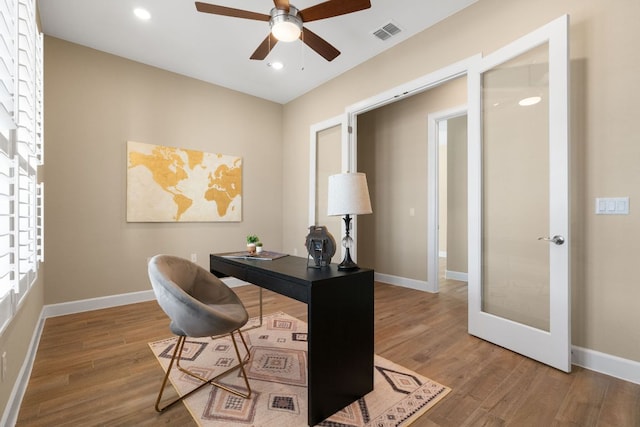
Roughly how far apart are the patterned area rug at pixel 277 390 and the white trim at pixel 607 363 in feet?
3.69

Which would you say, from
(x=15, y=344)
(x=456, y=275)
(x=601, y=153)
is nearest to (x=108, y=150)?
(x=15, y=344)

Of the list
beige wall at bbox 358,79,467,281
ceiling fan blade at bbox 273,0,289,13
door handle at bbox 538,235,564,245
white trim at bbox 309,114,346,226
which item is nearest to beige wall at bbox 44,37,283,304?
white trim at bbox 309,114,346,226

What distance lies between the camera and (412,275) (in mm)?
4422

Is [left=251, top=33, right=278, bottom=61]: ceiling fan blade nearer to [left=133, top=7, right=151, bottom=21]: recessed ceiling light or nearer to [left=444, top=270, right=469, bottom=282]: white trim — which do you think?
[left=133, top=7, right=151, bottom=21]: recessed ceiling light

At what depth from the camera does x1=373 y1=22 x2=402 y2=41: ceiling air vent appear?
10.0 feet

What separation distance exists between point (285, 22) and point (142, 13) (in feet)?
5.36

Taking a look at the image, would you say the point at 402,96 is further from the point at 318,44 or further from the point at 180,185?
the point at 180,185

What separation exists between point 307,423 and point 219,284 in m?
1.08

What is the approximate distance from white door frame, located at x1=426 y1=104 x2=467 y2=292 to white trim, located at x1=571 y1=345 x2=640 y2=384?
2.01m

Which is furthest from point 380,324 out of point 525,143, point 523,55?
point 523,55

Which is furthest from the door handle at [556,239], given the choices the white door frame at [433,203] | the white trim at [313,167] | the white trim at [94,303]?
the white trim at [94,303]

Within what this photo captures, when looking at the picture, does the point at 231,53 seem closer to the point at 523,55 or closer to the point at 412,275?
the point at 523,55

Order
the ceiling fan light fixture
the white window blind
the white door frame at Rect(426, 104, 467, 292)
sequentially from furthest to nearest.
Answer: the white door frame at Rect(426, 104, 467, 292), the ceiling fan light fixture, the white window blind

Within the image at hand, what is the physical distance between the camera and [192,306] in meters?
1.56
